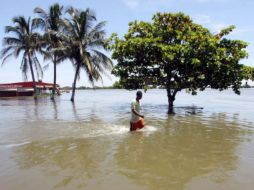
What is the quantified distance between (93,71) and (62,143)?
74.2ft

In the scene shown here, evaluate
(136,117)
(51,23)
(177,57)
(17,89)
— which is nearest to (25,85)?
(17,89)

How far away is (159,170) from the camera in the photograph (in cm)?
640

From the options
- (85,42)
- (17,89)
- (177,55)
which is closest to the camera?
(177,55)

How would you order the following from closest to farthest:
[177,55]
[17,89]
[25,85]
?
[177,55]
[17,89]
[25,85]

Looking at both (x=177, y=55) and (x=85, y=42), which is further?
(x=85, y=42)

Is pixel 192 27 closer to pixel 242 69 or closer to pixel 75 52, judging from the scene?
pixel 242 69

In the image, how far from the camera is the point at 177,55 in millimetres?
18500

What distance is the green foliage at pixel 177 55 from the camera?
18406mm

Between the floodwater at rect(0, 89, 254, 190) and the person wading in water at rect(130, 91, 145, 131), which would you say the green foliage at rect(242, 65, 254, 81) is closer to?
the floodwater at rect(0, 89, 254, 190)

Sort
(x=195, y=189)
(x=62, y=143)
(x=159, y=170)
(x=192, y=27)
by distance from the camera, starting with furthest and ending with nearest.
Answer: (x=192, y=27), (x=62, y=143), (x=159, y=170), (x=195, y=189)

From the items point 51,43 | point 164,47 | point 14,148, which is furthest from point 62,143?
point 51,43

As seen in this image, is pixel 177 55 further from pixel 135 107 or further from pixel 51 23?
pixel 51 23

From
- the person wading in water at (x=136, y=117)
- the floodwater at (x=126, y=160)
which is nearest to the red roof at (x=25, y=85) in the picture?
the floodwater at (x=126, y=160)

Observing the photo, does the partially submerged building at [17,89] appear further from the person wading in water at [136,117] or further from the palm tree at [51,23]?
the person wading in water at [136,117]
